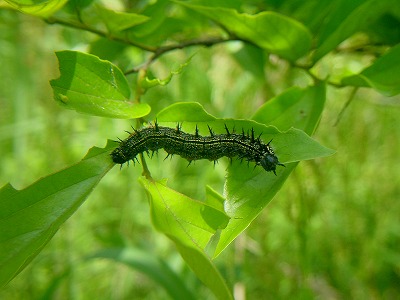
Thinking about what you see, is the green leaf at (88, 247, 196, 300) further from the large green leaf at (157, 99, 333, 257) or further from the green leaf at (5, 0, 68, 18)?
the green leaf at (5, 0, 68, 18)

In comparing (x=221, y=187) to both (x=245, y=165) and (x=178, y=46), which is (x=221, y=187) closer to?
(x=178, y=46)

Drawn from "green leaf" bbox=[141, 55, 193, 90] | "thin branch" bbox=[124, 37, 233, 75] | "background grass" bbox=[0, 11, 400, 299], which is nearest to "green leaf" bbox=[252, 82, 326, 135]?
"green leaf" bbox=[141, 55, 193, 90]

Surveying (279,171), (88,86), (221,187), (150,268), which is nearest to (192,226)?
(279,171)

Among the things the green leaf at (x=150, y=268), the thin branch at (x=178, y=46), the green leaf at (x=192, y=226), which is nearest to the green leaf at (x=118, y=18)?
the thin branch at (x=178, y=46)

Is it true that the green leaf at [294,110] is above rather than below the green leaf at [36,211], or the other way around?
above

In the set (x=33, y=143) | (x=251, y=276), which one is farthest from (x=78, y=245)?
(x=251, y=276)

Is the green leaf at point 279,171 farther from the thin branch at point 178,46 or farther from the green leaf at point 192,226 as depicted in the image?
the thin branch at point 178,46
